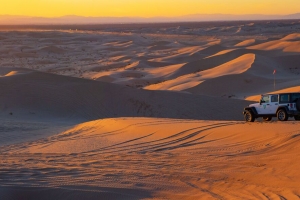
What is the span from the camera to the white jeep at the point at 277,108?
1437 cm

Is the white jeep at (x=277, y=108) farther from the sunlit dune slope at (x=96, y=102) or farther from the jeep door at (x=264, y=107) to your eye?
the sunlit dune slope at (x=96, y=102)

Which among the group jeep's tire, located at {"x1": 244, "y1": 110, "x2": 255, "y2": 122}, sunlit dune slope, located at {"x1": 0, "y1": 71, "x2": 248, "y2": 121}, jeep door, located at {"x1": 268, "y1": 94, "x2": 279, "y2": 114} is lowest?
sunlit dune slope, located at {"x1": 0, "y1": 71, "x2": 248, "y2": 121}

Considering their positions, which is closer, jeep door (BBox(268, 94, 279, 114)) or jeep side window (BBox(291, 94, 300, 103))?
jeep side window (BBox(291, 94, 300, 103))

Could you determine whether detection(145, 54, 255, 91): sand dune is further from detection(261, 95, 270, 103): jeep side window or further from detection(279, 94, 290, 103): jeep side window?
detection(279, 94, 290, 103): jeep side window

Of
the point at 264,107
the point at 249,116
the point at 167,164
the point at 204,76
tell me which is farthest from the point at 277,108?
the point at 204,76

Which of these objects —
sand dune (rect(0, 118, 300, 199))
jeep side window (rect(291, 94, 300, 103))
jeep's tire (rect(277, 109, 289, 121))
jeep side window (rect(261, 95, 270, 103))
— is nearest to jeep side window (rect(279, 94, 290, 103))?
jeep side window (rect(291, 94, 300, 103))

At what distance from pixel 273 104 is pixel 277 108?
180 mm

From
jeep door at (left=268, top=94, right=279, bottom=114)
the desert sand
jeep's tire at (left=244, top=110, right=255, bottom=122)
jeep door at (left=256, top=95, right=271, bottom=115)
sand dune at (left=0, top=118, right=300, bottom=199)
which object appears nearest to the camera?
sand dune at (left=0, top=118, right=300, bottom=199)

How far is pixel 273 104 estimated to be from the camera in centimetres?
1488

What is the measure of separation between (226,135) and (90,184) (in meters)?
4.98

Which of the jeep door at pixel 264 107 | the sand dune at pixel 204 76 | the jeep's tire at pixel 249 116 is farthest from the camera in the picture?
the sand dune at pixel 204 76

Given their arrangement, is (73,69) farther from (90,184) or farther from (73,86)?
(90,184)

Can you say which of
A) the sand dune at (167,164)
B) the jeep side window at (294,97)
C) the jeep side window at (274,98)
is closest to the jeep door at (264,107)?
the jeep side window at (274,98)

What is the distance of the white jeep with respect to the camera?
14.4m
